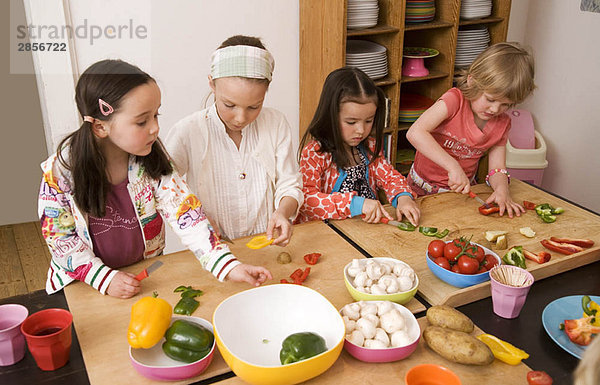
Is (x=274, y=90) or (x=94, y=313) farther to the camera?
(x=274, y=90)

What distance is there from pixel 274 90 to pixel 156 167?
1.88 meters

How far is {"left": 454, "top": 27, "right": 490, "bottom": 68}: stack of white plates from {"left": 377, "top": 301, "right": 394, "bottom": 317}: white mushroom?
2699 millimetres

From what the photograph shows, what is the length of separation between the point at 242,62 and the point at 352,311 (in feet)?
2.78

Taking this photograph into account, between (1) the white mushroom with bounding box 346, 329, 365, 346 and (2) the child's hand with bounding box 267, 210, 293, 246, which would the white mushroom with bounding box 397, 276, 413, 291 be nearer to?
(1) the white mushroom with bounding box 346, 329, 365, 346

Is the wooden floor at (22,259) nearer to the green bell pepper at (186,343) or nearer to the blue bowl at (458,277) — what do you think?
the green bell pepper at (186,343)

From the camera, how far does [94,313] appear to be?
1333mm

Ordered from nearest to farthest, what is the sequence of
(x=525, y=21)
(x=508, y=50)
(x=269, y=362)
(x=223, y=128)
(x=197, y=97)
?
1. (x=269, y=362)
2. (x=223, y=128)
3. (x=508, y=50)
4. (x=197, y=97)
5. (x=525, y=21)

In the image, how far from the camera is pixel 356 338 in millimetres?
1174

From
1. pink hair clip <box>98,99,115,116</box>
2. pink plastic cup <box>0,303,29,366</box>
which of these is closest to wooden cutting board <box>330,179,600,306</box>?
pink hair clip <box>98,99,115,116</box>

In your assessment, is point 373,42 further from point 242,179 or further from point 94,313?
point 94,313

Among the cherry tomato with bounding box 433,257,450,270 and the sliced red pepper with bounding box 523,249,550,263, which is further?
the sliced red pepper with bounding box 523,249,550,263

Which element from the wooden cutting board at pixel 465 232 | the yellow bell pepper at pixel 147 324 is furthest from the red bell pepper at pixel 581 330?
the yellow bell pepper at pixel 147 324

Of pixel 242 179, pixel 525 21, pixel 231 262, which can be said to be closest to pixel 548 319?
pixel 231 262

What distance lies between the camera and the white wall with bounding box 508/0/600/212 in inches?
139
